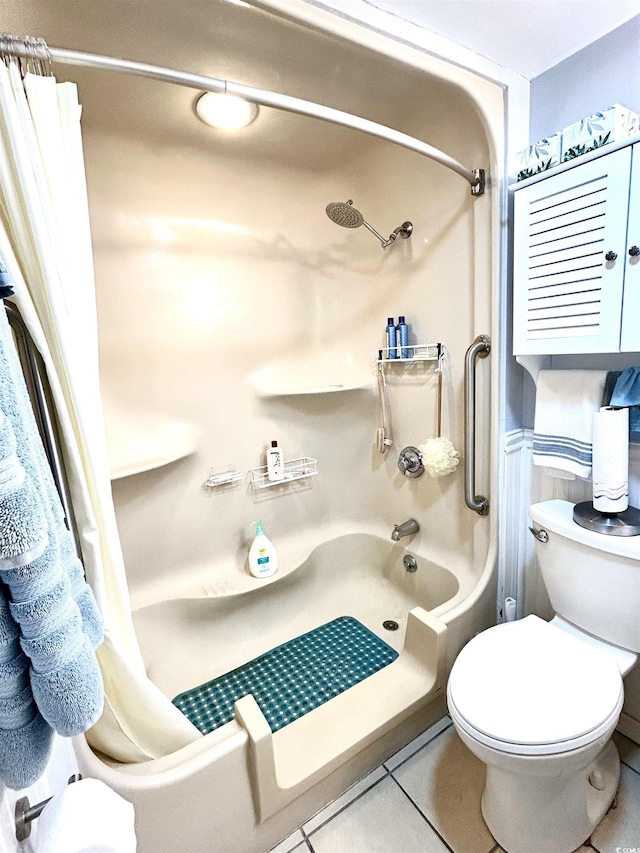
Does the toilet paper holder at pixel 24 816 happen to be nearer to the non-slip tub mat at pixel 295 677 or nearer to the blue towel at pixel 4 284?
the blue towel at pixel 4 284

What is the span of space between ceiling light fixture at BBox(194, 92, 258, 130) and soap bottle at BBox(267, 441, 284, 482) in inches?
54.7

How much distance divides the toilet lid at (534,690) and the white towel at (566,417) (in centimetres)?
54

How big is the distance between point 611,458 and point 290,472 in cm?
141

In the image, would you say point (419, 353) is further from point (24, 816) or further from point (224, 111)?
point (24, 816)

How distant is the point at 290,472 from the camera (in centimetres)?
213

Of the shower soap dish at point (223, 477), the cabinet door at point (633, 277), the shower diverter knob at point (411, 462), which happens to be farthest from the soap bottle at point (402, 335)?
the shower soap dish at point (223, 477)

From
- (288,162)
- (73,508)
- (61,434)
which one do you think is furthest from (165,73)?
(288,162)

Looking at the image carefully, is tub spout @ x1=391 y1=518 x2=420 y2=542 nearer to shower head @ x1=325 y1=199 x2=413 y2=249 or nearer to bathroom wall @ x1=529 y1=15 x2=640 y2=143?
shower head @ x1=325 y1=199 x2=413 y2=249

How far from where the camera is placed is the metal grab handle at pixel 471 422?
1572 mm

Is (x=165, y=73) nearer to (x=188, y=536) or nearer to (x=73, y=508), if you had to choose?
(x=73, y=508)

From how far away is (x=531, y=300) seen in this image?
133cm

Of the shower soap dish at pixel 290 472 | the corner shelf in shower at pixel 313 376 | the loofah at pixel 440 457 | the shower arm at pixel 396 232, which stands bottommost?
the shower soap dish at pixel 290 472

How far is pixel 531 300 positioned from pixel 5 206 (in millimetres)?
1464

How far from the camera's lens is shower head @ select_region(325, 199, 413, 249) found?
A: 161 centimetres
